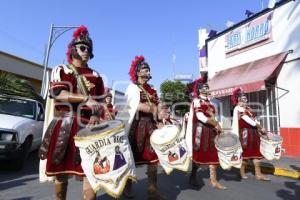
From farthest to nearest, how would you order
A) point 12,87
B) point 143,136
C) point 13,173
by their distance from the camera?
point 12,87, point 13,173, point 143,136

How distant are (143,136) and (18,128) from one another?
13.0 ft

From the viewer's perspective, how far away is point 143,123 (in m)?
5.14

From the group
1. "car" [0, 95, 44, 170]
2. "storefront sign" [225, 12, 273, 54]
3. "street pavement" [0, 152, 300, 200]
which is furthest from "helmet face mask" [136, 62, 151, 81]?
"storefront sign" [225, 12, 273, 54]

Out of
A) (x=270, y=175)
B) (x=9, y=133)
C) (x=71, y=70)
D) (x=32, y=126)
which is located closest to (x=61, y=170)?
(x=71, y=70)

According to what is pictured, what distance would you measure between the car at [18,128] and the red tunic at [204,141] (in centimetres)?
387

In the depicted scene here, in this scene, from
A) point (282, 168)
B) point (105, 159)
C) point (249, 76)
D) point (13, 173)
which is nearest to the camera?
point (105, 159)

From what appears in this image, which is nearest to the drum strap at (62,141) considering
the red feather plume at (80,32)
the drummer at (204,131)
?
the red feather plume at (80,32)

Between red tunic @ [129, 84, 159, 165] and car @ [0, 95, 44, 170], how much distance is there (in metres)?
3.67

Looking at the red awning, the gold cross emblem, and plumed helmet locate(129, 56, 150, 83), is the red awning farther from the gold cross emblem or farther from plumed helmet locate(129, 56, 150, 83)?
the gold cross emblem

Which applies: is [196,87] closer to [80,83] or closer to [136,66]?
[136,66]

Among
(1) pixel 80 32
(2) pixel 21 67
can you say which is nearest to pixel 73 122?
(1) pixel 80 32

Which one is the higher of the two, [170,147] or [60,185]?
[170,147]

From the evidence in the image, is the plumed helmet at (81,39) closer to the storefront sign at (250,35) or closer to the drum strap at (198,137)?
the drum strap at (198,137)

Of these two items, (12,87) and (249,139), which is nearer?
(249,139)
